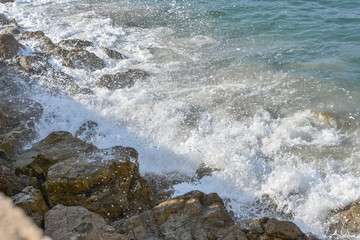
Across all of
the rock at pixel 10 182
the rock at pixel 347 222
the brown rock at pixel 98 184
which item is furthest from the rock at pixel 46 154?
the rock at pixel 347 222

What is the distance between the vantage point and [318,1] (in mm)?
Result: 14336

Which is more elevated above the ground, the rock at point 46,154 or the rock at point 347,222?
the rock at point 46,154

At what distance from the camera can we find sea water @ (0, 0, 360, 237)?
595 cm

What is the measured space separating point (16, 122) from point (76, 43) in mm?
5310

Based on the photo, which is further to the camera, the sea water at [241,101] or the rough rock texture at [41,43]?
the rough rock texture at [41,43]

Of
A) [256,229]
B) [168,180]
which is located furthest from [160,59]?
[256,229]

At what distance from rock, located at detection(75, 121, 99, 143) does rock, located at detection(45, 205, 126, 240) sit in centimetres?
345

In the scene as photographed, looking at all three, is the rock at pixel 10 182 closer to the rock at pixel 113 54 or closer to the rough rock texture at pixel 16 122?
the rough rock texture at pixel 16 122

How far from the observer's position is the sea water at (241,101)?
595 cm

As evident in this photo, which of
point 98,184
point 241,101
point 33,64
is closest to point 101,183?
point 98,184

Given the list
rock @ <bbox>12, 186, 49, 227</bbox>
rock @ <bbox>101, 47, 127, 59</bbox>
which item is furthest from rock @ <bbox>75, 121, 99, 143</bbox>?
rock @ <bbox>101, 47, 127, 59</bbox>

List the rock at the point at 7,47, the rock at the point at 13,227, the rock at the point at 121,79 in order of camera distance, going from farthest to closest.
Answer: the rock at the point at 7,47
the rock at the point at 121,79
the rock at the point at 13,227

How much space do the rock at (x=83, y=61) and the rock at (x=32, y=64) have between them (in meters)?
0.57

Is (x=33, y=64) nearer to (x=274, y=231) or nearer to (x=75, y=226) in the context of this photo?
(x=75, y=226)
